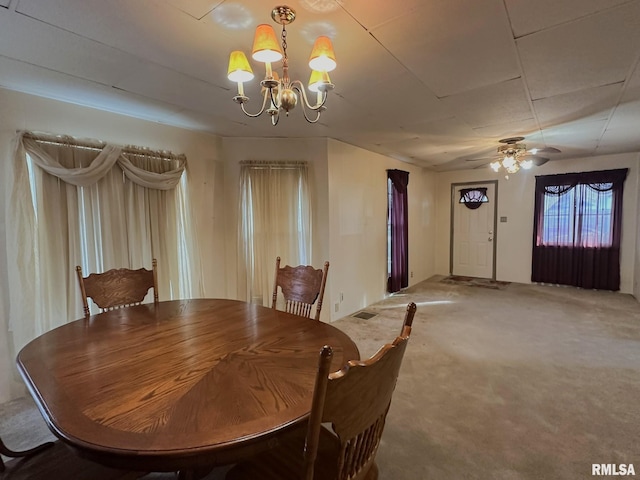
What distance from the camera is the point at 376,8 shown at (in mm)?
1465

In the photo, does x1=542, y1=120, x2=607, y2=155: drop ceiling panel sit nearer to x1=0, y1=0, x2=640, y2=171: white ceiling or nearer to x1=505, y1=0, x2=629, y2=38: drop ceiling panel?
x1=0, y1=0, x2=640, y2=171: white ceiling

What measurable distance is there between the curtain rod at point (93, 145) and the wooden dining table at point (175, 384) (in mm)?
1533

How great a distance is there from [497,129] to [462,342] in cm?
231

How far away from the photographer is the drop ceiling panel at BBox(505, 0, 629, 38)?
1450 mm

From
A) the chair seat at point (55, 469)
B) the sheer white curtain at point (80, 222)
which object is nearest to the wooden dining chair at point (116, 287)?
the sheer white curtain at point (80, 222)

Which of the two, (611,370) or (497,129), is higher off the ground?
(497,129)

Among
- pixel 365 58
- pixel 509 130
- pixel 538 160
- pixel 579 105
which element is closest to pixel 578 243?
pixel 538 160

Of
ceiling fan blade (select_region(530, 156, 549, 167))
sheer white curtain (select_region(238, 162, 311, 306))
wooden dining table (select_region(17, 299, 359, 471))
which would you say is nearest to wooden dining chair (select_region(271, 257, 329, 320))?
wooden dining table (select_region(17, 299, 359, 471))

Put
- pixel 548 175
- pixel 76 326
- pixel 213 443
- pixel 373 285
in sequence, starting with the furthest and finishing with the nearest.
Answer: pixel 548 175, pixel 373 285, pixel 76 326, pixel 213 443

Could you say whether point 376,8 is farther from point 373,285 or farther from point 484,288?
point 484,288

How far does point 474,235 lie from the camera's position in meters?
6.62

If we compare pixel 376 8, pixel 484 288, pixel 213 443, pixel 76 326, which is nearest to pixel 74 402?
pixel 213 443

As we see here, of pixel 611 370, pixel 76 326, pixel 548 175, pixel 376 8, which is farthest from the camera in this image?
pixel 548 175

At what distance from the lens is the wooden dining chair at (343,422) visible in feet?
2.65
